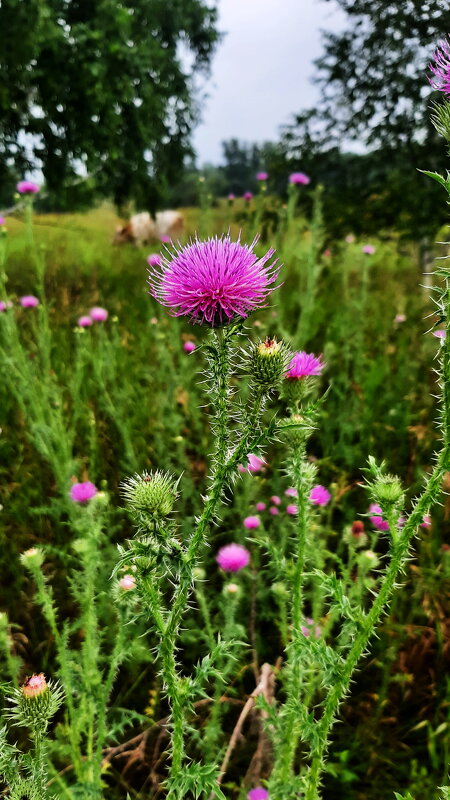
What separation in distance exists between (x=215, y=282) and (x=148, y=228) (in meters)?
13.1

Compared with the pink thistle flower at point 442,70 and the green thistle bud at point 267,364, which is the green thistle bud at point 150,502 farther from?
the pink thistle flower at point 442,70

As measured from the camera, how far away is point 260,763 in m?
1.81

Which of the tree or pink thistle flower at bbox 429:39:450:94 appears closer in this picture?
pink thistle flower at bbox 429:39:450:94

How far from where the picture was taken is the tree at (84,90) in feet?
21.9

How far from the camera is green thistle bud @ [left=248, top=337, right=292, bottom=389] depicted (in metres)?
1.23

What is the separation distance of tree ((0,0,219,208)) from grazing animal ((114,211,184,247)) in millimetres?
3013

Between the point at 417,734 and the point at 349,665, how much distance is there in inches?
47.8

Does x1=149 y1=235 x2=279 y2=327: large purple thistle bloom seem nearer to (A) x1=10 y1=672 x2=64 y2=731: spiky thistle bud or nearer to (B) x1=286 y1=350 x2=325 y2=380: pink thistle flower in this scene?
(B) x1=286 y1=350 x2=325 y2=380: pink thistle flower

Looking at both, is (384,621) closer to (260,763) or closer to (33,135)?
(260,763)

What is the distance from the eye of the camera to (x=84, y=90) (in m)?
7.26

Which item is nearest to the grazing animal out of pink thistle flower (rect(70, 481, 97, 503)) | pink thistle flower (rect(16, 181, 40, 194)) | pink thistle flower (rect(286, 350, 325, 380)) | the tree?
the tree

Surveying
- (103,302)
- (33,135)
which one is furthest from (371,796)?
(33,135)

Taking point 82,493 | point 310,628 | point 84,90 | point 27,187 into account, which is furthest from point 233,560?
point 84,90

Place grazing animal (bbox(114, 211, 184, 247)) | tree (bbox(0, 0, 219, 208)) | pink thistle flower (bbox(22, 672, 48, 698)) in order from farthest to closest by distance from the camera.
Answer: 1. grazing animal (bbox(114, 211, 184, 247))
2. tree (bbox(0, 0, 219, 208))
3. pink thistle flower (bbox(22, 672, 48, 698))
